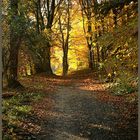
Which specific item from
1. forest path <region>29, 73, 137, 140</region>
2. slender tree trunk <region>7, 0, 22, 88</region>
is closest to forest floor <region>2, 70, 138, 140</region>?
forest path <region>29, 73, 137, 140</region>

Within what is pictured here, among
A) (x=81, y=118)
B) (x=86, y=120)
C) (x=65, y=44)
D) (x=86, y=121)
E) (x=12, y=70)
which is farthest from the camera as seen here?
(x=65, y=44)

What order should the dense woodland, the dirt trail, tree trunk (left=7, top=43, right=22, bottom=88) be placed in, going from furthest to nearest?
tree trunk (left=7, top=43, right=22, bottom=88)
the dirt trail
the dense woodland

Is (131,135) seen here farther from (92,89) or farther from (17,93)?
(92,89)

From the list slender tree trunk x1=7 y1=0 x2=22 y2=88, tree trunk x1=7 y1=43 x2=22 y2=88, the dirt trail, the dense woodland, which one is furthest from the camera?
tree trunk x1=7 y1=43 x2=22 y2=88

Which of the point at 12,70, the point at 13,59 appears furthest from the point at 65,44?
the point at 12,70

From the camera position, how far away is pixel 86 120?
11.5 m

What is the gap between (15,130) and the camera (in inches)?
383

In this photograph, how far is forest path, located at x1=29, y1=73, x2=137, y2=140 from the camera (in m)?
9.96

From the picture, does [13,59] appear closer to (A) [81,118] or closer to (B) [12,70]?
(B) [12,70]

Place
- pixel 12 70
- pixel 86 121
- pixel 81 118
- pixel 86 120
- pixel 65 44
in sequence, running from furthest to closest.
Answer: pixel 65 44 < pixel 12 70 < pixel 81 118 < pixel 86 120 < pixel 86 121

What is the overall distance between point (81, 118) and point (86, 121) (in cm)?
41

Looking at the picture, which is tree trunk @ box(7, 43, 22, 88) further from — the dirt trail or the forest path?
the dirt trail

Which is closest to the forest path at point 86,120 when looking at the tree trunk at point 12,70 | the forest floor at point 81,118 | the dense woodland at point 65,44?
the forest floor at point 81,118

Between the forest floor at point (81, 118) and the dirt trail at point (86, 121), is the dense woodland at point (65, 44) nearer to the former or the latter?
the forest floor at point (81, 118)
